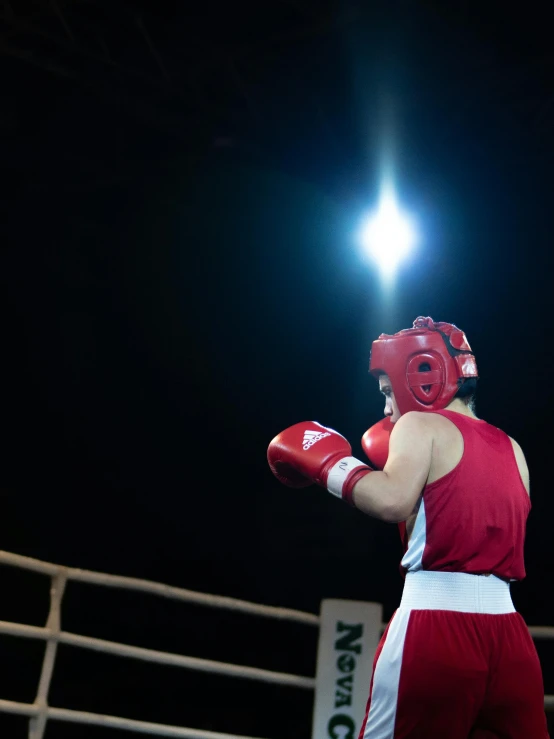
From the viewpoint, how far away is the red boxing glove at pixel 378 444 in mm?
1775

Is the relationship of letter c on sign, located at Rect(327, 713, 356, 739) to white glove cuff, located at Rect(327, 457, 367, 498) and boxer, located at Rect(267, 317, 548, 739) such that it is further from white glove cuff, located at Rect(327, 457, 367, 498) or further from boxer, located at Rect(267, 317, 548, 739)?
white glove cuff, located at Rect(327, 457, 367, 498)

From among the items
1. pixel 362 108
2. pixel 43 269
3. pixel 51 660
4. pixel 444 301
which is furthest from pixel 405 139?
pixel 51 660

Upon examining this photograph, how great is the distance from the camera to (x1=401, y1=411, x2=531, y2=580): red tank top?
1391 millimetres

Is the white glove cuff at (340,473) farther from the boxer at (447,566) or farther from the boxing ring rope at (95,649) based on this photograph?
the boxing ring rope at (95,649)

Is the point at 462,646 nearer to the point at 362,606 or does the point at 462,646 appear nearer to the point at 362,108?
the point at 362,606

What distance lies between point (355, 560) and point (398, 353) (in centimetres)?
376

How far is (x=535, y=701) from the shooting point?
4.37 ft

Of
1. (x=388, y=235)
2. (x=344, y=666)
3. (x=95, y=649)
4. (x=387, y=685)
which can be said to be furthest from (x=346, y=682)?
(x=388, y=235)

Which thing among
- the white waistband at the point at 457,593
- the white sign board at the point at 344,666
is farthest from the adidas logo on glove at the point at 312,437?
the white sign board at the point at 344,666

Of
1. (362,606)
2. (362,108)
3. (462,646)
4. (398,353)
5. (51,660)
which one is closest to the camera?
(462,646)

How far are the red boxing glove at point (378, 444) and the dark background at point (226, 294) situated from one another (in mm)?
2510

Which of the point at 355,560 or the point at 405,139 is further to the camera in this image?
the point at 355,560

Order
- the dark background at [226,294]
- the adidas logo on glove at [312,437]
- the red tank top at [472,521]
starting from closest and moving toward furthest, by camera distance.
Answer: the red tank top at [472,521], the adidas logo on glove at [312,437], the dark background at [226,294]

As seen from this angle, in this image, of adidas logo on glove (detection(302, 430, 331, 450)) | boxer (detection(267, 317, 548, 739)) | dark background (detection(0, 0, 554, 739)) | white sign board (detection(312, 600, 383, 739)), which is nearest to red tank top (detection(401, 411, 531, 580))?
boxer (detection(267, 317, 548, 739))
